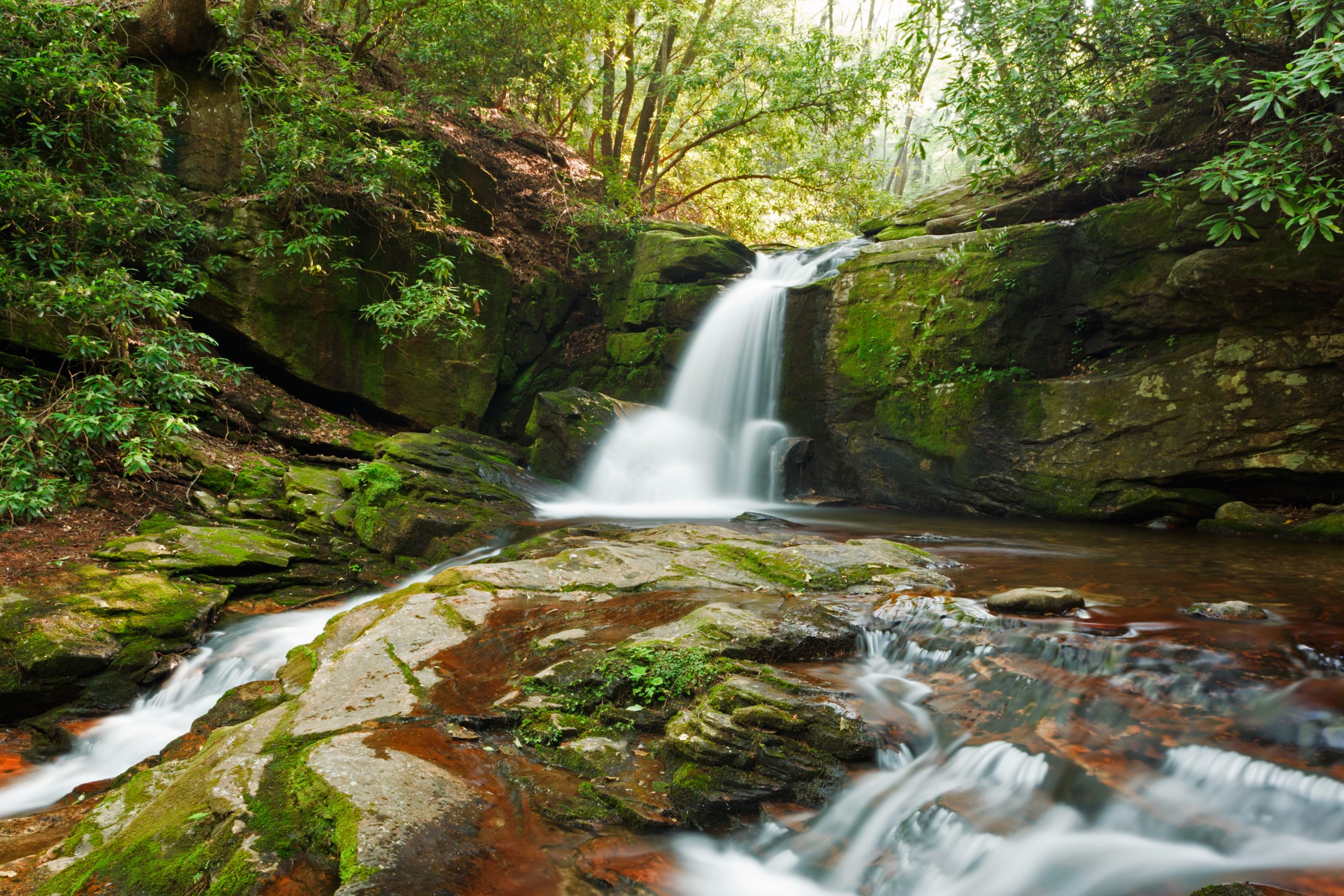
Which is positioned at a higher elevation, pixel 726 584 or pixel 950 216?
pixel 950 216

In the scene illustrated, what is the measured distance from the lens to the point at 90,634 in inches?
193

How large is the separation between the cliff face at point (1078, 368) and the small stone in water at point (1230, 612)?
4.68m

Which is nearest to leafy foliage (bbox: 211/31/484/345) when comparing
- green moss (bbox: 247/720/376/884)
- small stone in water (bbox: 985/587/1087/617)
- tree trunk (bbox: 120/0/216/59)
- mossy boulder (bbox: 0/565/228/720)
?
tree trunk (bbox: 120/0/216/59)

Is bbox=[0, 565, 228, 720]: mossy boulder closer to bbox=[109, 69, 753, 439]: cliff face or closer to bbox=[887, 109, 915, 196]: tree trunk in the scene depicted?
bbox=[109, 69, 753, 439]: cliff face

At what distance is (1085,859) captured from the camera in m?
2.65

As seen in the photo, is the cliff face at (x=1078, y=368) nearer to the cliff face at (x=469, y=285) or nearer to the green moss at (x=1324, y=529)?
the green moss at (x=1324, y=529)

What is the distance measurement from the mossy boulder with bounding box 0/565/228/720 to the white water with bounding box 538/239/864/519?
503cm

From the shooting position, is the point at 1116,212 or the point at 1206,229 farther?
the point at 1116,212

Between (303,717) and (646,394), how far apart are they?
33.7 ft

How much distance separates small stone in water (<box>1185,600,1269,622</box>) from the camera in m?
4.25

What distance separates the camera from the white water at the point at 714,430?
426 inches

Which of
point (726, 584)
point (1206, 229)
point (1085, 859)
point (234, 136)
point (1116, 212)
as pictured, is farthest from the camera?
point (234, 136)

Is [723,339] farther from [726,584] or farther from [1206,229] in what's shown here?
[726,584]

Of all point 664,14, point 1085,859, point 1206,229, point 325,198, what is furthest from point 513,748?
point 664,14
